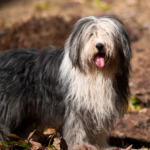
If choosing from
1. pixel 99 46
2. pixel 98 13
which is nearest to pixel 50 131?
pixel 99 46

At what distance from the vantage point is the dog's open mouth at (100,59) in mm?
3324

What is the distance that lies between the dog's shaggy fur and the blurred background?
3.40ft

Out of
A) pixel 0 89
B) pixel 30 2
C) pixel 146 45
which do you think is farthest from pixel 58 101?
pixel 30 2

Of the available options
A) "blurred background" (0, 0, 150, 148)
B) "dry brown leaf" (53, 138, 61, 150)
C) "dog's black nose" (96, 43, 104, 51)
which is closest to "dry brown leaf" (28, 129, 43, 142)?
"dry brown leaf" (53, 138, 61, 150)

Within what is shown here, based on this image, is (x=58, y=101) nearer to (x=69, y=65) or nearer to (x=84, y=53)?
(x=69, y=65)

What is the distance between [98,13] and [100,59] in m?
6.86

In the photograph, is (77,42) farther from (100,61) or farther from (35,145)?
(35,145)

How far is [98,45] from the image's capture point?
3215mm

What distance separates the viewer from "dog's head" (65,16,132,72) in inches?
130

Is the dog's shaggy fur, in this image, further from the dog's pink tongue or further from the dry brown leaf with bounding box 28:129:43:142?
the dry brown leaf with bounding box 28:129:43:142

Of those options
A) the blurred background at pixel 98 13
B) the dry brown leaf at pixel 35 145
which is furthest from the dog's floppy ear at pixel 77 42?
the blurred background at pixel 98 13

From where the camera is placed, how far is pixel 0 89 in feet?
12.0

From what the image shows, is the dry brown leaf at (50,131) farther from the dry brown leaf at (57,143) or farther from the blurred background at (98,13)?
the blurred background at (98,13)

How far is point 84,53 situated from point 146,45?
17.7 feet
